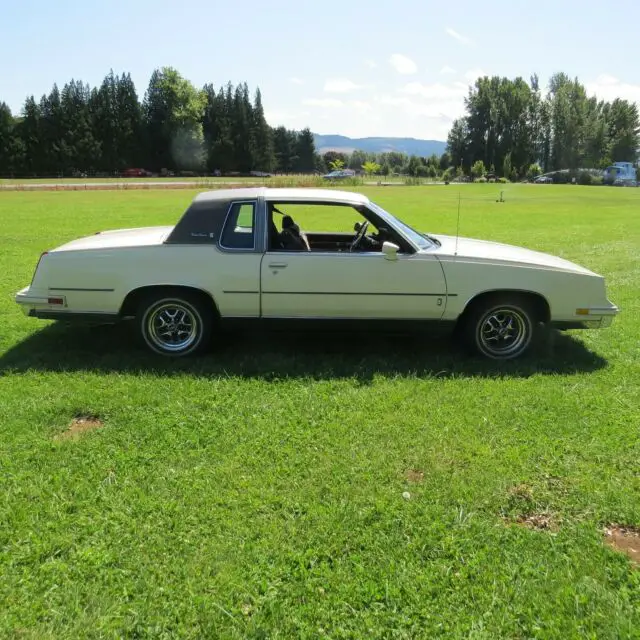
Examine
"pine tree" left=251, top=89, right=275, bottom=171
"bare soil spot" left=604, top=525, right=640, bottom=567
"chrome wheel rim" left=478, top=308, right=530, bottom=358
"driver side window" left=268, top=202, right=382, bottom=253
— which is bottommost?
"bare soil spot" left=604, top=525, right=640, bottom=567

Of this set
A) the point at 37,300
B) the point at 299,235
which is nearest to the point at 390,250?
the point at 299,235

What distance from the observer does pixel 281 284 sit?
5008mm

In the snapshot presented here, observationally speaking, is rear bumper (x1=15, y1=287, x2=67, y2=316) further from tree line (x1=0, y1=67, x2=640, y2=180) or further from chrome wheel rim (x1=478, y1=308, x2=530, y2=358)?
tree line (x1=0, y1=67, x2=640, y2=180)

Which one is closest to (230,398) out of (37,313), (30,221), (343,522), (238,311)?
(238,311)

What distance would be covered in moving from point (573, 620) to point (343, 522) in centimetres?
113

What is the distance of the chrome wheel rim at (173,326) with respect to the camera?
16.9 ft

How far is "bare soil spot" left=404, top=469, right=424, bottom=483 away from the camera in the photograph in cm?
335

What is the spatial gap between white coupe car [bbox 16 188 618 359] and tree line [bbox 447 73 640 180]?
89.4m

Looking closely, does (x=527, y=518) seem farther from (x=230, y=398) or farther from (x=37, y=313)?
(x=37, y=313)

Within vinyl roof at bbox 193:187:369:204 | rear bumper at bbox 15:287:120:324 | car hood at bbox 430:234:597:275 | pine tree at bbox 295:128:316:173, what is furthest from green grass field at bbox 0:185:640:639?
pine tree at bbox 295:128:316:173

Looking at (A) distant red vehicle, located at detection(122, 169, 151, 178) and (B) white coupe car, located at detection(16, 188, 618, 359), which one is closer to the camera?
(B) white coupe car, located at detection(16, 188, 618, 359)

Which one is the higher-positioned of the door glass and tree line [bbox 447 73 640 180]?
tree line [bbox 447 73 640 180]

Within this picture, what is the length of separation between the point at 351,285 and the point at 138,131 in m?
94.7

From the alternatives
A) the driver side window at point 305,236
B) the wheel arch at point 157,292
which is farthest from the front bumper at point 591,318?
the wheel arch at point 157,292
